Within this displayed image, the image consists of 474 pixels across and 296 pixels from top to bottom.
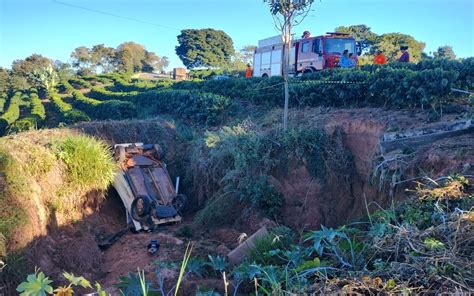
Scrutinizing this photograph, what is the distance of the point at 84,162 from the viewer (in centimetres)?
760

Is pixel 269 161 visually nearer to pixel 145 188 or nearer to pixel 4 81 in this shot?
pixel 145 188

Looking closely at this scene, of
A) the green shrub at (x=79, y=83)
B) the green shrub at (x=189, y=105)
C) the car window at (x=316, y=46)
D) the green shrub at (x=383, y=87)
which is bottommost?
the green shrub at (x=189, y=105)

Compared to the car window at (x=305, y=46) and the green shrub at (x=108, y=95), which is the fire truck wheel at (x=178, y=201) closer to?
the car window at (x=305, y=46)

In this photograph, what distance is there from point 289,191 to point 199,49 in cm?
5437

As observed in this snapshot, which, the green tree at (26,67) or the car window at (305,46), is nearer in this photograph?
the car window at (305,46)

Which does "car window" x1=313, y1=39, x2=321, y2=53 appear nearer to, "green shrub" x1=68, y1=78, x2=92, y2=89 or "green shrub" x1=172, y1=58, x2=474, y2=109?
"green shrub" x1=172, y1=58, x2=474, y2=109

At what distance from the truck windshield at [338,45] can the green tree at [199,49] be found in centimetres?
4164

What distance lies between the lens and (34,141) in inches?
299

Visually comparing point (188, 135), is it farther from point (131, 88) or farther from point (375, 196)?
point (131, 88)

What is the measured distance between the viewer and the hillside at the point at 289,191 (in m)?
3.31

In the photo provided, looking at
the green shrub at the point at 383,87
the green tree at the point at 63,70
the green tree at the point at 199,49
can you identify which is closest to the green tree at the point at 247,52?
the green tree at the point at 199,49

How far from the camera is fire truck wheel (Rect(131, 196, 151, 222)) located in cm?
747

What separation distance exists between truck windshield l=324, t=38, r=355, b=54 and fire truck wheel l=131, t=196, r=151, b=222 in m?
11.6

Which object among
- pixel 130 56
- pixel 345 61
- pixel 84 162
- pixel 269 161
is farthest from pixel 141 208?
pixel 130 56
